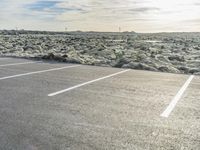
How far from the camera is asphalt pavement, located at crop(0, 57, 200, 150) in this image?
4449 millimetres

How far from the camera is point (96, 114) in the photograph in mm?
5895

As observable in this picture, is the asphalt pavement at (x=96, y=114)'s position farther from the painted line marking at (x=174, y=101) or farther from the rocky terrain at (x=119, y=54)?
the rocky terrain at (x=119, y=54)

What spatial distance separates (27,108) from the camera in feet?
20.2

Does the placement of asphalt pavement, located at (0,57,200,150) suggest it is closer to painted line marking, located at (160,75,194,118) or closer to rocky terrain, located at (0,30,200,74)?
painted line marking, located at (160,75,194,118)

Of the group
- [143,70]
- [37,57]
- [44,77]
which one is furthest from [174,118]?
[37,57]

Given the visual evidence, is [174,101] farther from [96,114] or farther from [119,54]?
[119,54]

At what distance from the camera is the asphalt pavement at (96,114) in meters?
4.45

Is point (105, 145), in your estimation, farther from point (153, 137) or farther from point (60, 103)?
point (60, 103)

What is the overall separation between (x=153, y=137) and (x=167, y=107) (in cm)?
214

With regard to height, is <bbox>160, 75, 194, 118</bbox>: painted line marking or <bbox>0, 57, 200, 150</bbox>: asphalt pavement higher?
<bbox>0, 57, 200, 150</bbox>: asphalt pavement

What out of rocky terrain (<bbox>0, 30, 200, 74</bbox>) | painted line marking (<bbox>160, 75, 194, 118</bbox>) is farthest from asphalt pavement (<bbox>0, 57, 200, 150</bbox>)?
rocky terrain (<bbox>0, 30, 200, 74</bbox>)

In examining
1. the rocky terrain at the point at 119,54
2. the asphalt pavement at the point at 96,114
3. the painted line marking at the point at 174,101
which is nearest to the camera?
the asphalt pavement at the point at 96,114

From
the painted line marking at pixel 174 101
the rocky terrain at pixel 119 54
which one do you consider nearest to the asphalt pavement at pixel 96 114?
the painted line marking at pixel 174 101

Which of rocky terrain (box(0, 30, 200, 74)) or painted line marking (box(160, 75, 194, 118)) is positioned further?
rocky terrain (box(0, 30, 200, 74))
